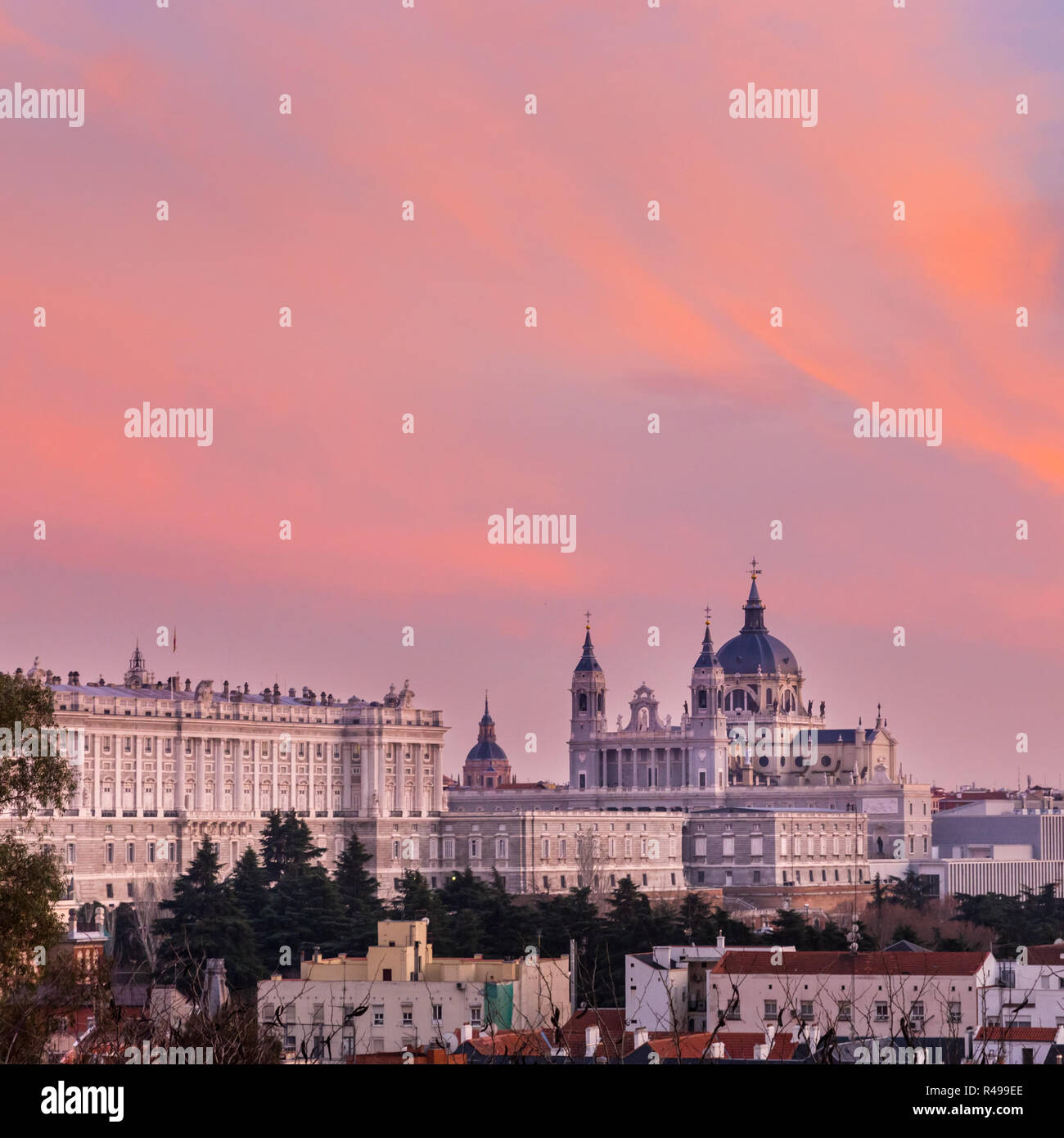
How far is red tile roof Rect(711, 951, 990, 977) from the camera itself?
5991 centimetres

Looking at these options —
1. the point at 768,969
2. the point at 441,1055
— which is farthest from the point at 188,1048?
the point at 768,969

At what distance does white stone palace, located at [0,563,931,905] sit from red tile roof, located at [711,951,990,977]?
65.1 m

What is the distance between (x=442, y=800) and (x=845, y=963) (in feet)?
342

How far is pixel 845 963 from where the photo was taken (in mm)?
61469

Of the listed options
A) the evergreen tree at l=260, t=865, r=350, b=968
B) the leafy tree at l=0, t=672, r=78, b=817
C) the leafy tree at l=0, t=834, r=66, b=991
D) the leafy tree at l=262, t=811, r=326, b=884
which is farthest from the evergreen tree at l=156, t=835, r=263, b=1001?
the leafy tree at l=0, t=834, r=66, b=991

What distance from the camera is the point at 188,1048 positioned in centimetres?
1928

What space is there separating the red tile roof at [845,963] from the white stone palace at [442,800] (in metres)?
65.1

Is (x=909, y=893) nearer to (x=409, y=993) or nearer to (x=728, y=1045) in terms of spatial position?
(x=409, y=993)

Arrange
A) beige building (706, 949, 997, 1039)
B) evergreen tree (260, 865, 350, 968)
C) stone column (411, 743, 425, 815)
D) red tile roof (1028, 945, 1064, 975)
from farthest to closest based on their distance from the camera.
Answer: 1. stone column (411, 743, 425, 815)
2. evergreen tree (260, 865, 350, 968)
3. red tile roof (1028, 945, 1064, 975)
4. beige building (706, 949, 997, 1039)

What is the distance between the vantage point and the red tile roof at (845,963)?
59.9m

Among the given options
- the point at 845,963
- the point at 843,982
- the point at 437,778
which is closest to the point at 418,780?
the point at 437,778

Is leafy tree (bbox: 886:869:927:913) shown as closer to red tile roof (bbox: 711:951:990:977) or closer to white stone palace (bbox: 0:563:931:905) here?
white stone palace (bbox: 0:563:931:905)

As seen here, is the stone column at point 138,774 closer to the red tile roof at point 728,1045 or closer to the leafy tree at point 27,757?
the red tile roof at point 728,1045

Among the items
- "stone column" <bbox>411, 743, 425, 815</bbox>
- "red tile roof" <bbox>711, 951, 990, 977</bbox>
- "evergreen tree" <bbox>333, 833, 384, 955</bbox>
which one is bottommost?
"red tile roof" <bbox>711, 951, 990, 977</bbox>
